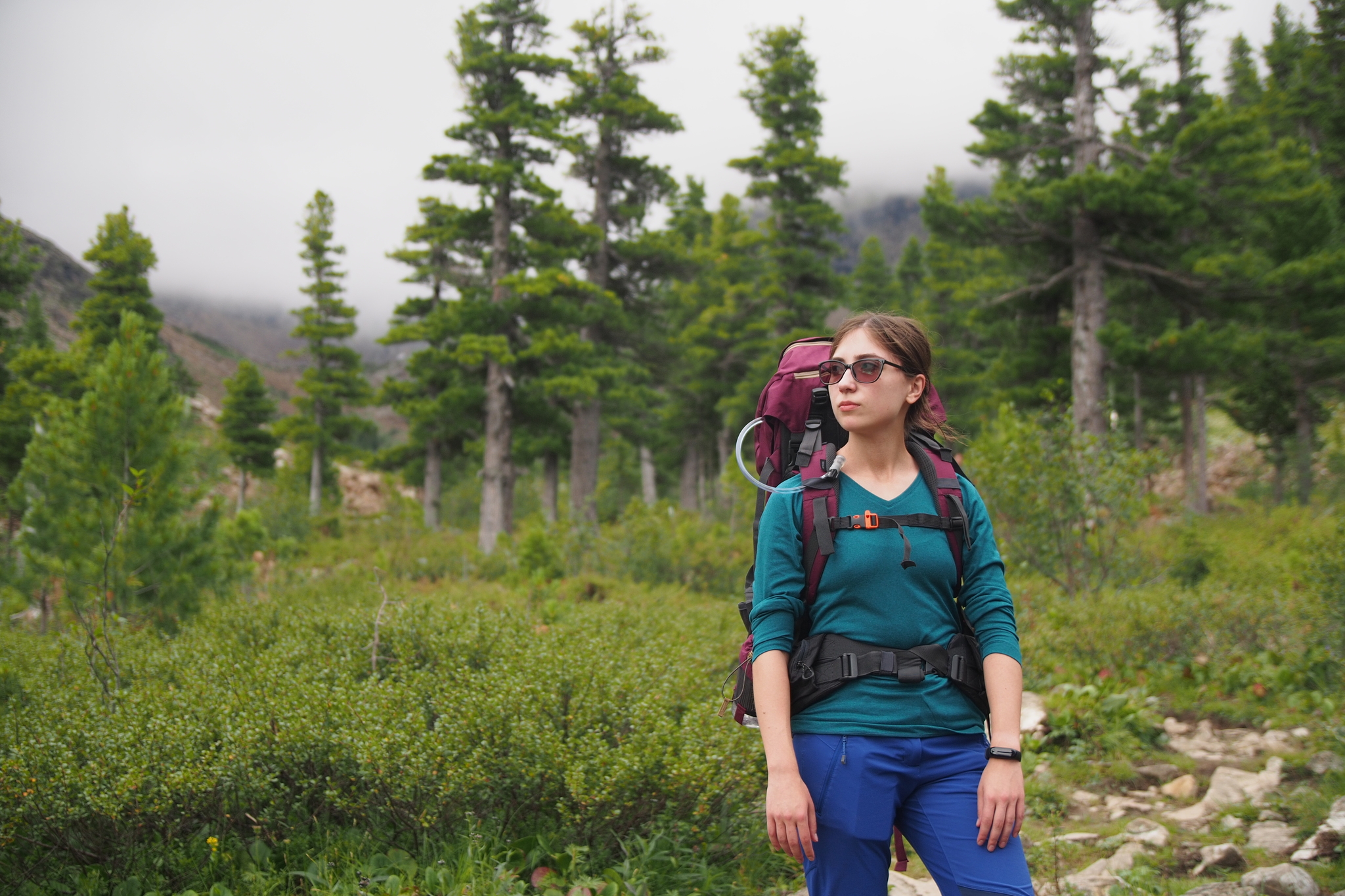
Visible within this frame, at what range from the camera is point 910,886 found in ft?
11.2

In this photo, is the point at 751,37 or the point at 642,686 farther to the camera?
the point at 751,37

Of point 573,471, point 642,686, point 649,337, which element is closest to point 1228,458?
point 649,337

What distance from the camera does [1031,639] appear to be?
276 inches

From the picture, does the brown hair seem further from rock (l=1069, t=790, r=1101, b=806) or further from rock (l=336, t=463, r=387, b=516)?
rock (l=336, t=463, r=387, b=516)

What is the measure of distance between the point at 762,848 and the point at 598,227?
17.6m

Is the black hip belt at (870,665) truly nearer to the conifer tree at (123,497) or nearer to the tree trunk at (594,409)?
the conifer tree at (123,497)

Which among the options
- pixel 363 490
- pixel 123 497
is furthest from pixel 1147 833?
pixel 363 490

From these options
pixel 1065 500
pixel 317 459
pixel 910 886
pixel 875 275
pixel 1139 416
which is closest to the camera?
pixel 910 886

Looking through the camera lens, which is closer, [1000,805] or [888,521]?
[1000,805]

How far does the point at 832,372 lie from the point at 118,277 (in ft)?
85.5

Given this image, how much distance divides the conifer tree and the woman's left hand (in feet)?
23.4

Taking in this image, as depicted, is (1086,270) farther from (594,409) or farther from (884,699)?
(884,699)

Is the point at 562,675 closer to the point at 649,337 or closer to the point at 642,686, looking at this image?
the point at 642,686

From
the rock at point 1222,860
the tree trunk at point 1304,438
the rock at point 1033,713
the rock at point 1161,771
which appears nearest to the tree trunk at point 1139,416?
the tree trunk at point 1304,438
